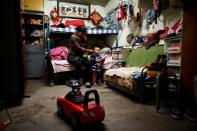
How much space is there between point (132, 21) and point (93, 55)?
156cm

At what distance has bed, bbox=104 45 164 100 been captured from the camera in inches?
125

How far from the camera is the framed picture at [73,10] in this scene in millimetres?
6586

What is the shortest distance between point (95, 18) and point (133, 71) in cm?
415

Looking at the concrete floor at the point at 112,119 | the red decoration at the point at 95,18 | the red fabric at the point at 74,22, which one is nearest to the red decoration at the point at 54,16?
the red fabric at the point at 74,22


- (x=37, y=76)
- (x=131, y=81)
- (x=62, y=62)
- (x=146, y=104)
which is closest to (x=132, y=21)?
(x=62, y=62)

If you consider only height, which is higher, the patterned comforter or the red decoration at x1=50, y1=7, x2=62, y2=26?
the red decoration at x1=50, y1=7, x2=62, y2=26

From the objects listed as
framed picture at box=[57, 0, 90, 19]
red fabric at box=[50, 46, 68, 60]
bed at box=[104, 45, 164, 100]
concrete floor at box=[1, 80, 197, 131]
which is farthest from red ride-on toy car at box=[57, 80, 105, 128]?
framed picture at box=[57, 0, 90, 19]

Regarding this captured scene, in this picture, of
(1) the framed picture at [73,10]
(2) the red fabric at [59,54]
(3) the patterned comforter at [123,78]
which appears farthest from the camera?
(1) the framed picture at [73,10]

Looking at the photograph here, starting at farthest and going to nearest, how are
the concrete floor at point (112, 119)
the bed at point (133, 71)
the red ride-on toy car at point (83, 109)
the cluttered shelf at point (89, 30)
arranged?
1. the cluttered shelf at point (89, 30)
2. the bed at point (133, 71)
3. the concrete floor at point (112, 119)
4. the red ride-on toy car at point (83, 109)

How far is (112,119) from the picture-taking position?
2400 millimetres

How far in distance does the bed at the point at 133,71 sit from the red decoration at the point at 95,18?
105 inches

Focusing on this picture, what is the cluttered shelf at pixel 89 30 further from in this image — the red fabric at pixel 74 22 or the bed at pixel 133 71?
the bed at pixel 133 71

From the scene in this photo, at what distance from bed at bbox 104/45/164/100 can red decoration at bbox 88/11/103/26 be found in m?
2.67

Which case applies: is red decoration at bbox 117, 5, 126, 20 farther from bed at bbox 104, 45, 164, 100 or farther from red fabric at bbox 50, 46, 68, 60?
red fabric at bbox 50, 46, 68, 60
